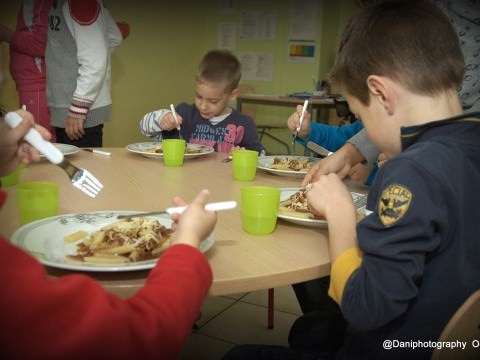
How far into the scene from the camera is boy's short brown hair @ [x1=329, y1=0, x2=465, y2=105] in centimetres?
84

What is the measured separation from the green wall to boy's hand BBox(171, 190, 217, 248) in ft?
13.7

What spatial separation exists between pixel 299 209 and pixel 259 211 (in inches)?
7.8

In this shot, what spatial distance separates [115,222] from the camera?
3.00ft

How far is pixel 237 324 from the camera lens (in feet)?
7.11

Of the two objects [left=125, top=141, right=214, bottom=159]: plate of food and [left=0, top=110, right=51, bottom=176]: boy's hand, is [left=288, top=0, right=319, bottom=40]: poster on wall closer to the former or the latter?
[left=125, top=141, right=214, bottom=159]: plate of food

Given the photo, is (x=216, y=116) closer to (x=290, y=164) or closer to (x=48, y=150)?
(x=290, y=164)

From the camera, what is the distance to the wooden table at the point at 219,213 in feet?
2.49

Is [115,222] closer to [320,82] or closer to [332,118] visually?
[332,118]

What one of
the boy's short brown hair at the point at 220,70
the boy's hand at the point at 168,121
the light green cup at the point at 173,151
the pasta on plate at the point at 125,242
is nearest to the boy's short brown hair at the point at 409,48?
the pasta on plate at the point at 125,242

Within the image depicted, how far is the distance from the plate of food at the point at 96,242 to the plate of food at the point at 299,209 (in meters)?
0.25

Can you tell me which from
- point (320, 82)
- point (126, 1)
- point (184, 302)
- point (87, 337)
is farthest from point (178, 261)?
point (320, 82)

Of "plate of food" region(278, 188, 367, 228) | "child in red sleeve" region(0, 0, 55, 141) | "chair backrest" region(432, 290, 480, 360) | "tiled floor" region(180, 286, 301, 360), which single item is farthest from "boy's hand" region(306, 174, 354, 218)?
"child in red sleeve" region(0, 0, 55, 141)

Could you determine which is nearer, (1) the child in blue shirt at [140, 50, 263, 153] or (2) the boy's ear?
(2) the boy's ear

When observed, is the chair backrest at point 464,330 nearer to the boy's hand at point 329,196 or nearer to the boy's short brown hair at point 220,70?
the boy's hand at point 329,196
